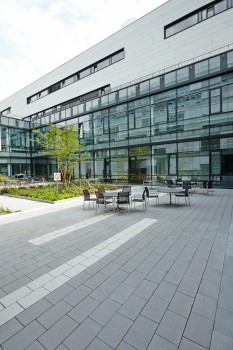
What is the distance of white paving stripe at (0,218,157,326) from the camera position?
2.71 meters

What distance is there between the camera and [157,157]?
17938mm

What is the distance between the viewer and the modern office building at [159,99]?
1495cm

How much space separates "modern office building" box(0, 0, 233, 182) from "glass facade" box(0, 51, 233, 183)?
0.25 ft

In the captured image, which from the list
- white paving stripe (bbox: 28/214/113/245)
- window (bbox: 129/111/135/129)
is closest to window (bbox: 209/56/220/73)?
window (bbox: 129/111/135/129)

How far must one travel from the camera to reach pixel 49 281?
3.31 meters

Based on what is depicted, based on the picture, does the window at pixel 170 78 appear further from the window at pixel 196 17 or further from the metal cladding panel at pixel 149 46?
the window at pixel 196 17

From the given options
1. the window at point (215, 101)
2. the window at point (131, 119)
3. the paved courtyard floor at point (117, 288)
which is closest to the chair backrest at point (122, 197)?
the paved courtyard floor at point (117, 288)

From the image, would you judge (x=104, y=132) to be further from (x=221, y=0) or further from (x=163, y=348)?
(x=163, y=348)

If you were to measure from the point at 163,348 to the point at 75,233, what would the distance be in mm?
4088

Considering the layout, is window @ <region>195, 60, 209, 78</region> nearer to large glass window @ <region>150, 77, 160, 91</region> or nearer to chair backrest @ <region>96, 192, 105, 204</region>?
large glass window @ <region>150, 77, 160, 91</region>

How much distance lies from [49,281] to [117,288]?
1.24 m

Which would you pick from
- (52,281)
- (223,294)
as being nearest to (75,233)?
(52,281)

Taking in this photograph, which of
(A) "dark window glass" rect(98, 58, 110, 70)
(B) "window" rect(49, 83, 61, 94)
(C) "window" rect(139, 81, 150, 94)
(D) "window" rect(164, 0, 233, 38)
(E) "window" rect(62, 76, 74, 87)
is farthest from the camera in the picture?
(B) "window" rect(49, 83, 61, 94)

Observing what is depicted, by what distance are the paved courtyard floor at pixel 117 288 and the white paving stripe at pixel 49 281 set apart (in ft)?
0.05
